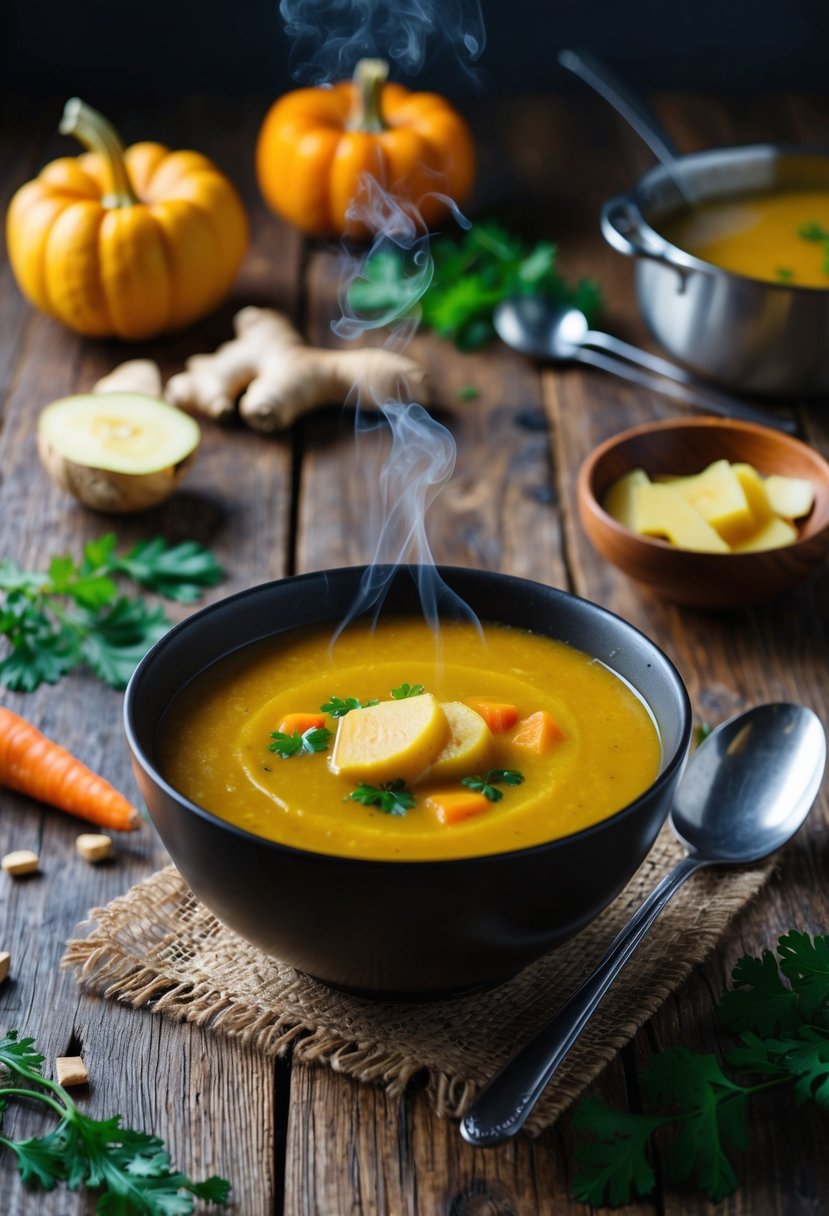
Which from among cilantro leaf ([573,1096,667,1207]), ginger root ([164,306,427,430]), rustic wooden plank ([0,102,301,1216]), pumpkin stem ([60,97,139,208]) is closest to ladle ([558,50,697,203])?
ginger root ([164,306,427,430])

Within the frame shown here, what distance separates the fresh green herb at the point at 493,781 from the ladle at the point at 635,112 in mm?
2338

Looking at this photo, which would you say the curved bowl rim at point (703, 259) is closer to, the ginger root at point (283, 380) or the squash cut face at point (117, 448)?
the ginger root at point (283, 380)

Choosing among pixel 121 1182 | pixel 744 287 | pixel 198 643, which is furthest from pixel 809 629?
pixel 121 1182

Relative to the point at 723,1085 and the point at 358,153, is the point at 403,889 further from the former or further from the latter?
the point at 358,153

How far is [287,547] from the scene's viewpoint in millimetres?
2822

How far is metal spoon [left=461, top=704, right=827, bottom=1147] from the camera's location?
1808mm

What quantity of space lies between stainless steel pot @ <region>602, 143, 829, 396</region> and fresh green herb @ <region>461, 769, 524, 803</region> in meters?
1.70

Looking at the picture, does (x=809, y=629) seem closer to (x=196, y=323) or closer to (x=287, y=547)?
(x=287, y=547)

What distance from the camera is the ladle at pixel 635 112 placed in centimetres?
356

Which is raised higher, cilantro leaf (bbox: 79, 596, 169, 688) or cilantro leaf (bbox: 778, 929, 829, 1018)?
cilantro leaf (bbox: 778, 929, 829, 1018)

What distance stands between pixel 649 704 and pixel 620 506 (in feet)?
3.08

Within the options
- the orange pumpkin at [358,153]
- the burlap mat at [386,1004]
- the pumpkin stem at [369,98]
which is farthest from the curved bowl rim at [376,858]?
the pumpkin stem at [369,98]

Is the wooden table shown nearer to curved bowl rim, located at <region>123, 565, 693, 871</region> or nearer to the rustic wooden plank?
the rustic wooden plank

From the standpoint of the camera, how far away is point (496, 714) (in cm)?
176
